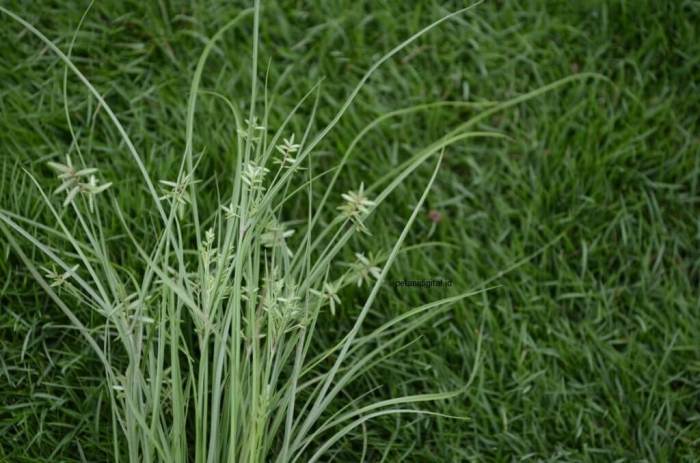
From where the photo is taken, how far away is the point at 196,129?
2.39 m

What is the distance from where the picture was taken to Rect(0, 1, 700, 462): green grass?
6.86 feet

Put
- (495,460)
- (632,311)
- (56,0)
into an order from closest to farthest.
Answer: (495,460) < (632,311) < (56,0)

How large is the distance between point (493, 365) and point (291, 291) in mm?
770

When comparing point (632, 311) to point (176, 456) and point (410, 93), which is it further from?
point (176, 456)

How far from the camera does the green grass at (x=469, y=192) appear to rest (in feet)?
6.86

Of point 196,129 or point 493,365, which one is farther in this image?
point 196,129

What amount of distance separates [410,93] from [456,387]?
35.8 inches

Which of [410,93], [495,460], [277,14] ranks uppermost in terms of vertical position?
[277,14]

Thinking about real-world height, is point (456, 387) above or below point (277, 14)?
below

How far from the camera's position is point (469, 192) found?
2.41 meters

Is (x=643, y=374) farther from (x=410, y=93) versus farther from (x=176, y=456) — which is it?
(x=176, y=456)

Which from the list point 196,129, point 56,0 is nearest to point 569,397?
point 196,129

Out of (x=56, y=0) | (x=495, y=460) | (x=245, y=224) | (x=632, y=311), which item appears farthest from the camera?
(x=56, y=0)

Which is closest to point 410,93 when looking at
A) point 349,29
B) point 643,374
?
point 349,29
